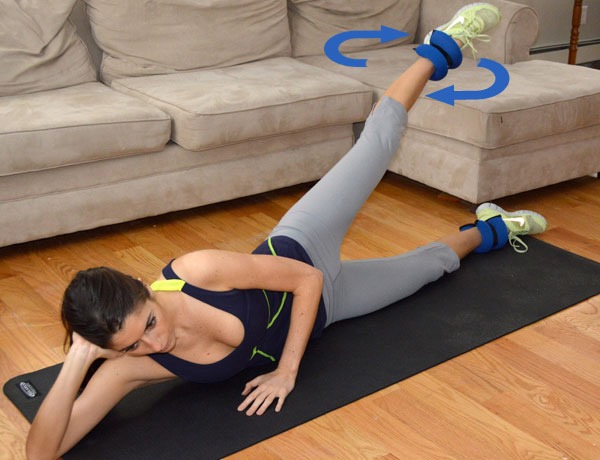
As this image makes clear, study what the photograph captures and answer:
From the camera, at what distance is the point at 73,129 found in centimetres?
264

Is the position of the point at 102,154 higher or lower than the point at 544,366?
higher

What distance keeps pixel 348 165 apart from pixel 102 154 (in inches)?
36.4

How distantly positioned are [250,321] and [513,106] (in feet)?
4.99

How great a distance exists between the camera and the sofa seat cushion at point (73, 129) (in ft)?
8.40

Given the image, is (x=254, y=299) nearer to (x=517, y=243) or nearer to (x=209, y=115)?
(x=209, y=115)

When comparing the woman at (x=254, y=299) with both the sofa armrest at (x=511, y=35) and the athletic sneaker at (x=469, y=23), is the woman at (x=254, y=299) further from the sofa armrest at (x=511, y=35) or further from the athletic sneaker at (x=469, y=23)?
the sofa armrest at (x=511, y=35)

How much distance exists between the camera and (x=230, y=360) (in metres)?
1.91

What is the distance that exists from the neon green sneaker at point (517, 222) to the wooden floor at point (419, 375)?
4.5 inches

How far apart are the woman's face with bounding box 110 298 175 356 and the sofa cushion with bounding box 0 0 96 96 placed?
168 centimetres

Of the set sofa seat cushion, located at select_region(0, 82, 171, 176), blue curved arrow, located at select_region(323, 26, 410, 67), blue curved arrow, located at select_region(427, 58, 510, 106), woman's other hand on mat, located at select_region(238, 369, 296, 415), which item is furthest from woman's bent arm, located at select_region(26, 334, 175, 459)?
blue curved arrow, located at select_region(323, 26, 410, 67)

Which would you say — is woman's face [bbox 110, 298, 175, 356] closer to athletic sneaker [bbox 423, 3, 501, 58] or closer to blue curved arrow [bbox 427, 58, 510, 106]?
athletic sneaker [bbox 423, 3, 501, 58]

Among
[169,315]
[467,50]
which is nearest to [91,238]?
[169,315]

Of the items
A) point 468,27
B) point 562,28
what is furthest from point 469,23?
point 562,28

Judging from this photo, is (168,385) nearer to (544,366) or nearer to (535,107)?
(544,366)
